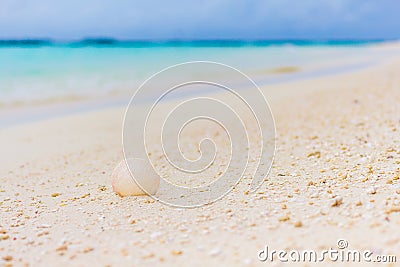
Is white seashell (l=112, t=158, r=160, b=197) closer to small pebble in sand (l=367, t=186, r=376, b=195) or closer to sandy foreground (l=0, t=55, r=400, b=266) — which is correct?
sandy foreground (l=0, t=55, r=400, b=266)

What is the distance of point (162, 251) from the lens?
3.14m

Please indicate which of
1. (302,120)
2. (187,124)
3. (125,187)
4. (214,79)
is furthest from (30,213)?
(214,79)

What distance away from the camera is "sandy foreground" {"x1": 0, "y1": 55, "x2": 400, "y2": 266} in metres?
3.09

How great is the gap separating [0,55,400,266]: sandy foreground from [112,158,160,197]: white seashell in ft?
0.40

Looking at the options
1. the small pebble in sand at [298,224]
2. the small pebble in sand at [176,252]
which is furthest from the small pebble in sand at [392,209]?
the small pebble in sand at [176,252]

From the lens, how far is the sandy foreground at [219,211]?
3088 millimetres

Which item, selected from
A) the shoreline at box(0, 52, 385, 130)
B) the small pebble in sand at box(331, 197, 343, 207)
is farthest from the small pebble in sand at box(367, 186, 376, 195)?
the shoreline at box(0, 52, 385, 130)

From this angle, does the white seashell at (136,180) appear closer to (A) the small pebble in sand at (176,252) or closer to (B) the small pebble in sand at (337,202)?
(A) the small pebble in sand at (176,252)

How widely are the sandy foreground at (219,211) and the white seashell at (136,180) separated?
123mm

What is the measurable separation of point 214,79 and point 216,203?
15.1m

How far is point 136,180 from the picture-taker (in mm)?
4387

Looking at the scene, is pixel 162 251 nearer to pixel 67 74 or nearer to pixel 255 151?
pixel 255 151

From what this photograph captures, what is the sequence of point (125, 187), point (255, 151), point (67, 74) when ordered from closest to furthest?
point (125, 187) < point (255, 151) < point (67, 74)

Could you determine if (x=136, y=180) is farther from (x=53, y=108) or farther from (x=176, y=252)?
(x=53, y=108)
